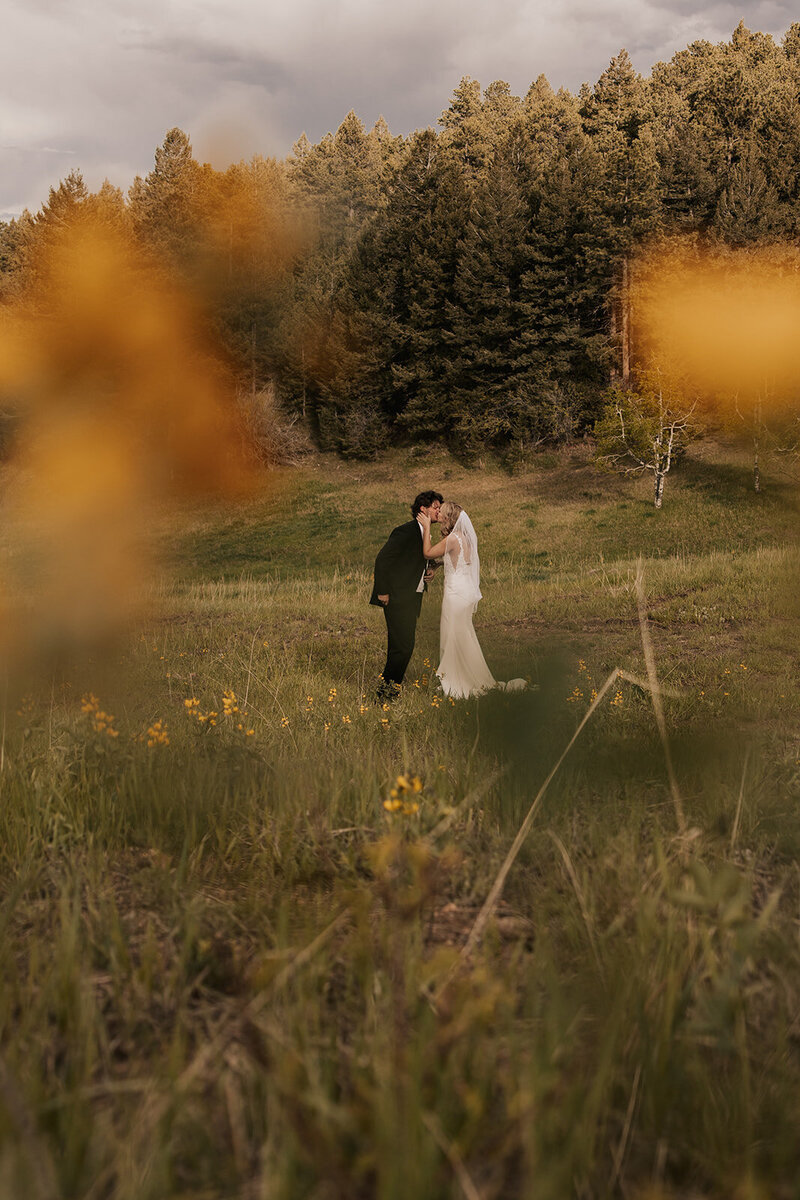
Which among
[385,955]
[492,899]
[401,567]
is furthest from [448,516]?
[492,899]

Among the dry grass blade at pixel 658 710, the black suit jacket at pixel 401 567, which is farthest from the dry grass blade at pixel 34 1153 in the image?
the black suit jacket at pixel 401 567

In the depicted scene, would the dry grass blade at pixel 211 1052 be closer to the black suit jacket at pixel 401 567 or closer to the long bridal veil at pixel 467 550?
the black suit jacket at pixel 401 567

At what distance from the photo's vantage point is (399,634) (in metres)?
7.38

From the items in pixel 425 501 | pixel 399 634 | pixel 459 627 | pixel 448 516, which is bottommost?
pixel 459 627

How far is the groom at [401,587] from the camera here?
7.41 meters

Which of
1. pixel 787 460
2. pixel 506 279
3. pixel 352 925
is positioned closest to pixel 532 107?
pixel 506 279

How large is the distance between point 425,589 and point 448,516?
81cm

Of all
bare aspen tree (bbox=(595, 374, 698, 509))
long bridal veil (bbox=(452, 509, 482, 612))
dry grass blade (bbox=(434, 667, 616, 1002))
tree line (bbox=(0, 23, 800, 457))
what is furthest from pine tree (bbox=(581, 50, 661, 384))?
dry grass blade (bbox=(434, 667, 616, 1002))

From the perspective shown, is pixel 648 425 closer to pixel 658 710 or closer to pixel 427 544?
pixel 427 544

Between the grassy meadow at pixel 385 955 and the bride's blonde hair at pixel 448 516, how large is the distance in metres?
3.49

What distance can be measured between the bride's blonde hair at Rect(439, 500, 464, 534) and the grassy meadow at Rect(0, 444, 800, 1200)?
349 centimetres

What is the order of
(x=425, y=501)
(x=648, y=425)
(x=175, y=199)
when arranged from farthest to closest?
(x=648, y=425)
(x=425, y=501)
(x=175, y=199)

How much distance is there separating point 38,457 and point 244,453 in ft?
6.70

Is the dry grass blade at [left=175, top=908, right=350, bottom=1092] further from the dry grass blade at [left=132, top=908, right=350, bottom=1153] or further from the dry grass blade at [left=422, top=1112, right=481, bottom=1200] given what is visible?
the dry grass blade at [left=422, top=1112, right=481, bottom=1200]
